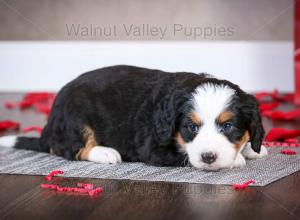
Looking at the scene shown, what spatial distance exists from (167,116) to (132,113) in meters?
0.34

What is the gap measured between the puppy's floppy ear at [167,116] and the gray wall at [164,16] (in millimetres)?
3546

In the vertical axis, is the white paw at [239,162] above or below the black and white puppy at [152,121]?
below

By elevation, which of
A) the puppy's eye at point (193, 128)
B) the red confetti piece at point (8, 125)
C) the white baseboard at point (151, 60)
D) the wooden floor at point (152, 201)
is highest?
the white baseboard at point (151, 60)

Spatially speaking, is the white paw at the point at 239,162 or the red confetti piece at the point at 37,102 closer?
the white paw at the point at 239,162

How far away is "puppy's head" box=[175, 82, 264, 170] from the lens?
3295 millimetres

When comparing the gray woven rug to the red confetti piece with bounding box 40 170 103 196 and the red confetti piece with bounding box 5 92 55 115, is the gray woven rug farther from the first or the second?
the red confetti piece with bounding box 5 92 55 115

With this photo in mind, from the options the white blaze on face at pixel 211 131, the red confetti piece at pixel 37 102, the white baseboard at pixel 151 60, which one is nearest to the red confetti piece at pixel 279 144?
the white blaze on face at pixel 211 131

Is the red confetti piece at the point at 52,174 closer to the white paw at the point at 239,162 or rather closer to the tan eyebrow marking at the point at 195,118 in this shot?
the tan eyebrow marking at the point at 195,118

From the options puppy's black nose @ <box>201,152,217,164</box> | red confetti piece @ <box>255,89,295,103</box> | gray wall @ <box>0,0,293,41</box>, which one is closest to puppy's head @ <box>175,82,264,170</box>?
puppy's black nose @ <box>201,152,217,164</box>

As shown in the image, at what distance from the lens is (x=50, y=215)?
9.34 feet

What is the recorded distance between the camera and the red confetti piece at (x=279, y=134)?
14.9ft

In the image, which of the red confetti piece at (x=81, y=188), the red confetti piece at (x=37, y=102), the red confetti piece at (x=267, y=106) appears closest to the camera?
the red confetti piece at (x=81, y=188)

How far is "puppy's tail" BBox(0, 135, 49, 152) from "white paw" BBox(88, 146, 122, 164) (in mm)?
419

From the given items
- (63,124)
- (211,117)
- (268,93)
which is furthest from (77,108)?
(268,93)
